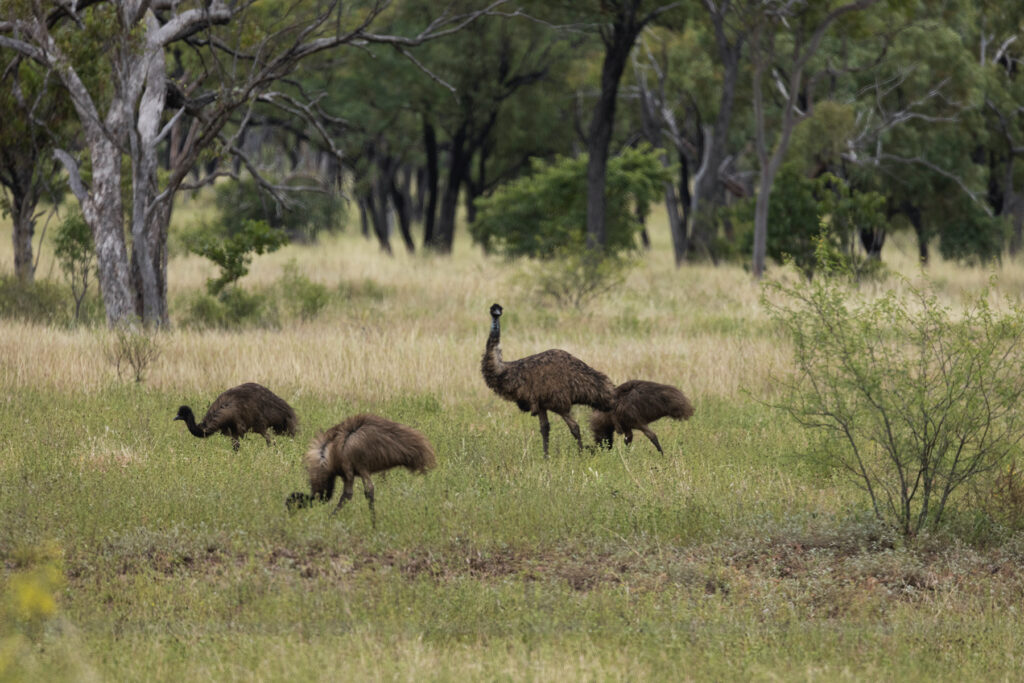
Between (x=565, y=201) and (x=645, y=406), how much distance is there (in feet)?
67.6

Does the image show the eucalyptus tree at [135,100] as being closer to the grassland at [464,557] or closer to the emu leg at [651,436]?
the grassland at [464,557]

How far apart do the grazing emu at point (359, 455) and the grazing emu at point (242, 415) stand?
6.28 ft

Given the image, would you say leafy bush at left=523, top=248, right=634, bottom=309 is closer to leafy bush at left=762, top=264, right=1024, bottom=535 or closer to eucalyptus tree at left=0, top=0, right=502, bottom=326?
eucalyptus tree at left=0, top=0, right=502, bottom=326

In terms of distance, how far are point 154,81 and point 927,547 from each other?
41.4ft

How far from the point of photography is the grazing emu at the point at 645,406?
9.59 m

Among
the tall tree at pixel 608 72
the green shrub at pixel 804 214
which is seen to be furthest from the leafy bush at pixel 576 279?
the green shrub at pixel 804 214

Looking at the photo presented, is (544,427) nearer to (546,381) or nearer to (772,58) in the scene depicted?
(546,381)

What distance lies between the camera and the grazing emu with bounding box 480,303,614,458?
9438 mm

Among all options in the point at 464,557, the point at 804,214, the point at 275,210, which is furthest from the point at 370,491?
the point at 275,210

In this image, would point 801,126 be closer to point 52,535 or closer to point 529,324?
point 529,324

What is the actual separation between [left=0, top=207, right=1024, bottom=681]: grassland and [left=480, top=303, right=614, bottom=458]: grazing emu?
1.58ft

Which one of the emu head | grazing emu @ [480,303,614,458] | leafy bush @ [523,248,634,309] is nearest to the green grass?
the emu head

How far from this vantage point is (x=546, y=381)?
9.42 m

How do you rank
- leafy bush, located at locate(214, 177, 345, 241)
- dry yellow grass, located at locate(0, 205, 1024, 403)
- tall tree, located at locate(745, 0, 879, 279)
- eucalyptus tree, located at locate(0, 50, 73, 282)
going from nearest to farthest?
dry yellow grass, located at locate(0, 205, 1024, 403) < eucalyptus tree, located at locate(0, 50, 73, 282) < tall tree, located at locate(745, 0, 879, 279) < leafy bush, located at locate(214, 177, 345, 241)
